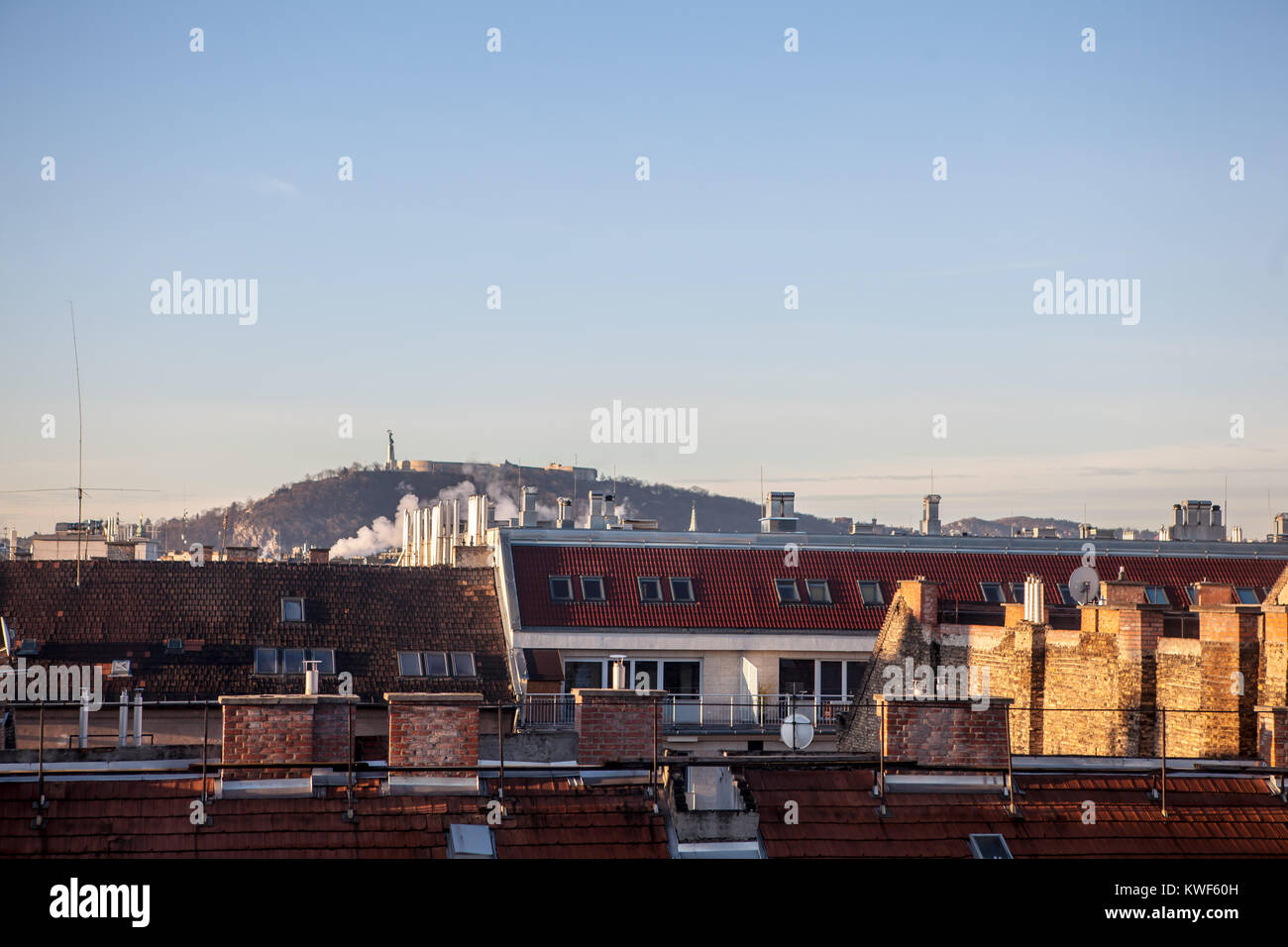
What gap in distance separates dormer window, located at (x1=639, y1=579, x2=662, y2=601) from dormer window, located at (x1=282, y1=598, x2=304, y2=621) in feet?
36.5

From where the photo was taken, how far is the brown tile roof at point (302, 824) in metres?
16.9

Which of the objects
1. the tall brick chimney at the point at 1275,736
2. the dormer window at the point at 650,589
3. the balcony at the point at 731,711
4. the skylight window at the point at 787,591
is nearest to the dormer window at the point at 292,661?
the balcony at the point at 731,711

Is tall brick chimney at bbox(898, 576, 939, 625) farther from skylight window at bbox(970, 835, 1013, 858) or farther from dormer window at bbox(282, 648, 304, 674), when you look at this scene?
dormer window at bbox(282, 648, 304, 674)

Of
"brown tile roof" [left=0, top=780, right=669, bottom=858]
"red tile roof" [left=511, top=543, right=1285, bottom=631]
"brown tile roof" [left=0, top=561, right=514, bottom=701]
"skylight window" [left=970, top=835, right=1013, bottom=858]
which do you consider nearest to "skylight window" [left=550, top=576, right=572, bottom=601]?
"red tile roof" [left=511, top=543, right=1285, bottom=631]

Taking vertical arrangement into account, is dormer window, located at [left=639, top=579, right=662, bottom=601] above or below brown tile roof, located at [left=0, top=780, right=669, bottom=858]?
above

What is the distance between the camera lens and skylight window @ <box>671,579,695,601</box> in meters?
51.3

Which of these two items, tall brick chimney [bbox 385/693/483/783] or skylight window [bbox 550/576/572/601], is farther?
skylight window [bbox 550/576/572/601]

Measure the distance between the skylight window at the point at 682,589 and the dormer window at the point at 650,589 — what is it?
47 centimetres

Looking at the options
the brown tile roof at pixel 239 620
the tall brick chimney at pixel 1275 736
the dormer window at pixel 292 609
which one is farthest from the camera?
the dormer window at pixel 292 609

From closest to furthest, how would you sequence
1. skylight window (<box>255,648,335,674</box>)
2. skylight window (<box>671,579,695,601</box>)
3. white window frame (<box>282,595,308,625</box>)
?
skylight window (<box>255,648,335,674</box>), white window frame (<box>282,595,308,625</box>), skylight window (<box>671,579,695,601</box>)

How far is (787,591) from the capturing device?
5209cm

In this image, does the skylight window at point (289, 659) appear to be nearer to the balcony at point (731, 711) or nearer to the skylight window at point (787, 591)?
the balcony at point (731, 711)

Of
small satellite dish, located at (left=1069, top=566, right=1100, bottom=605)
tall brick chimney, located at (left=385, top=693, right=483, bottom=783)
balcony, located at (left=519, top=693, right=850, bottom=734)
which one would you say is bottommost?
balcony, located at (left=519, top=693, right=850, bottom=734)
